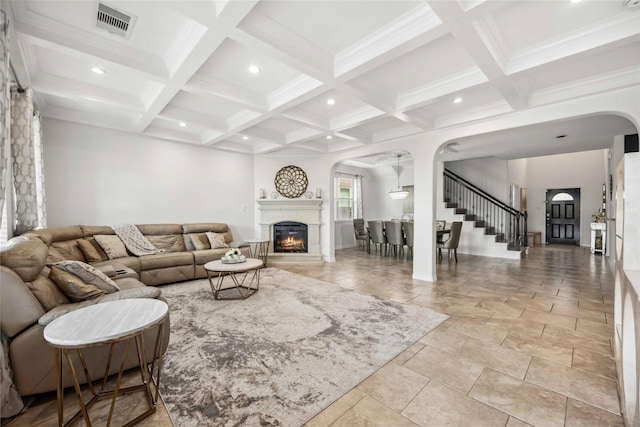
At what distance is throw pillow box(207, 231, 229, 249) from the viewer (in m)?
5.16

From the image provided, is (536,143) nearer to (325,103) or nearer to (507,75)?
(507,75)

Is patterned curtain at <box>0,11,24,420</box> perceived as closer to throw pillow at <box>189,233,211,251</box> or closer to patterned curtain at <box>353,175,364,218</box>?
throw pillow at <box>189,233,211,251</box>

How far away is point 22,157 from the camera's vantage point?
8.83 feet

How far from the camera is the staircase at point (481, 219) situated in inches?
274

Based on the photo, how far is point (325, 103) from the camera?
12.5 feet

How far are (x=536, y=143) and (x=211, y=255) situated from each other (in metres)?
6.99

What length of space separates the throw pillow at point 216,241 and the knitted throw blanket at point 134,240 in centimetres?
84

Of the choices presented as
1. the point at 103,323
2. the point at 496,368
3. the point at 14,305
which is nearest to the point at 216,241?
the point at 14,305

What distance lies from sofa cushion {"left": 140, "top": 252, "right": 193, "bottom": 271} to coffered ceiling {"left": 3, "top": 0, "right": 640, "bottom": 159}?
2177 millimetres

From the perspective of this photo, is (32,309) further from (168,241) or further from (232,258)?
(168,241)

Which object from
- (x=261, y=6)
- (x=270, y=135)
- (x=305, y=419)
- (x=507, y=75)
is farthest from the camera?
(x=270, y=135)

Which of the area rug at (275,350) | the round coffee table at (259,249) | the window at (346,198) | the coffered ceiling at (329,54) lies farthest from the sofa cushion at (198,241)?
the window at (346,198)

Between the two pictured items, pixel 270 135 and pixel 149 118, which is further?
pixel 270 135

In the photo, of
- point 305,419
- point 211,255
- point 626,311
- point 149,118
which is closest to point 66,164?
point 149,118
